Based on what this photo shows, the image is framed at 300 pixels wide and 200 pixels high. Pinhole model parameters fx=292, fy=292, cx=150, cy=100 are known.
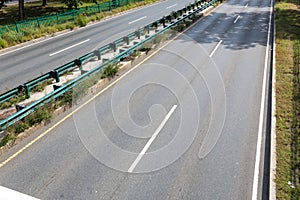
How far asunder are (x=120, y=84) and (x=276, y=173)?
27.1 ft

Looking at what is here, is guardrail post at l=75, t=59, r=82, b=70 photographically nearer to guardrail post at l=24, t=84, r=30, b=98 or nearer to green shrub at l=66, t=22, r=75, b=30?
guardrail post at l=24, t=84, r=30, b=98

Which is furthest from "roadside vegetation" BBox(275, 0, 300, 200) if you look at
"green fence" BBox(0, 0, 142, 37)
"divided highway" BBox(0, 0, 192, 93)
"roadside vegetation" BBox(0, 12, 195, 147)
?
"green fence" BBox(0, 0, 142, 37)

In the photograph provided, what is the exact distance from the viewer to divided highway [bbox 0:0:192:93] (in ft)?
50.7

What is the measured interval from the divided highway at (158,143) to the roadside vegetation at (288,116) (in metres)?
0.51

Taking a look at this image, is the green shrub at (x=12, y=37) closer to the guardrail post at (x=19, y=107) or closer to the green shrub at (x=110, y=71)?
A: the green shrub at (x=110, y=71)

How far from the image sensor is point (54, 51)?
2003 cm

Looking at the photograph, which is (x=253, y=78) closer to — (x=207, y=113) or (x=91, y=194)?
(x=207, y=113)

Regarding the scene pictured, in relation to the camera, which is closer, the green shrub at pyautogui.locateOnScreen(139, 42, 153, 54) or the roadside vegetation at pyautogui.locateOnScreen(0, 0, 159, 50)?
the green shrub at pyautogui.locateOnScreen(139, 42, 153, 54)

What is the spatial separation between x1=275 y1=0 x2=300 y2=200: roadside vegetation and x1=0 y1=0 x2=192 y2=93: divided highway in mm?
11684

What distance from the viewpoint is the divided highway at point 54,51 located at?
1545 cm

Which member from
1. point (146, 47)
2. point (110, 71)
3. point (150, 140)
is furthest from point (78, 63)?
point (150, 140)

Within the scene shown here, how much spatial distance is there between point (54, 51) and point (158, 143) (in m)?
13.6

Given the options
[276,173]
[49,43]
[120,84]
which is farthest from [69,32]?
[276,173]

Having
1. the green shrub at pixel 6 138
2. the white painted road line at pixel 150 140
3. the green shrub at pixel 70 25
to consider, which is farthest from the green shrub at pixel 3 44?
the white painted road line at pixel 150 140
